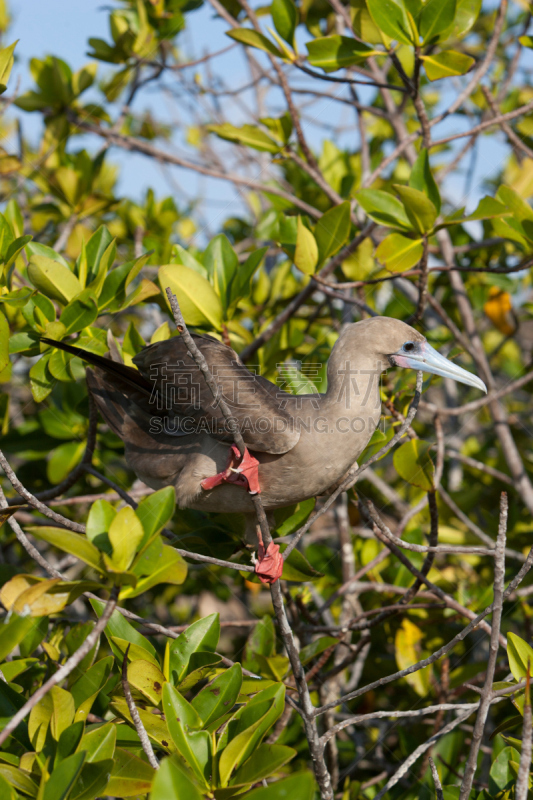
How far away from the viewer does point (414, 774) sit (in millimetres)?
2762

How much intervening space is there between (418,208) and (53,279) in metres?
1.49

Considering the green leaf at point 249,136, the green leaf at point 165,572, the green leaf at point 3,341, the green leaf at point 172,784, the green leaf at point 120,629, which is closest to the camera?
the green leaf at point 172,784

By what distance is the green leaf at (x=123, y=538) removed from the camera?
1.51 metres

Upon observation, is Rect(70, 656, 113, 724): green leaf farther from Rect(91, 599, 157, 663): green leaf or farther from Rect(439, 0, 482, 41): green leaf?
Rect(439, 0, 482, 41): green leaf

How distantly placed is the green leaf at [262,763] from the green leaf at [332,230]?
6.47ft

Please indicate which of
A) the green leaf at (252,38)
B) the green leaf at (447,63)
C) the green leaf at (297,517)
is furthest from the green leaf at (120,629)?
the green leaf at (252,38)

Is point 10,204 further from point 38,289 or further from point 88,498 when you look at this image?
point 88,498

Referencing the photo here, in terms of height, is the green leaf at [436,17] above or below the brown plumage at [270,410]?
above

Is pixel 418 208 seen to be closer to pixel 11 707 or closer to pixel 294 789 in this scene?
pixel 294 789

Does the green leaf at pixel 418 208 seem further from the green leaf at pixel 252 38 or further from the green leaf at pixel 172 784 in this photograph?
the green leaf at pixel 172 784

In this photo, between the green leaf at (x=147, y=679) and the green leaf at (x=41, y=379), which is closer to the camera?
the green leaf at (x=147, y=679)

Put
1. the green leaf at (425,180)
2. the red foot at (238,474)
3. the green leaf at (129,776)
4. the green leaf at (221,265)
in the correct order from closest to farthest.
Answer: the green leaf at (129,776) < the red foot at (238,474) < the green leaf at (425,180) < the green leaf at (221,265)

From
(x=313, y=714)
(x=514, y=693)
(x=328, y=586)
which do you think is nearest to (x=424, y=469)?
(x=514, y=693)

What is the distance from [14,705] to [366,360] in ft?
5.37
